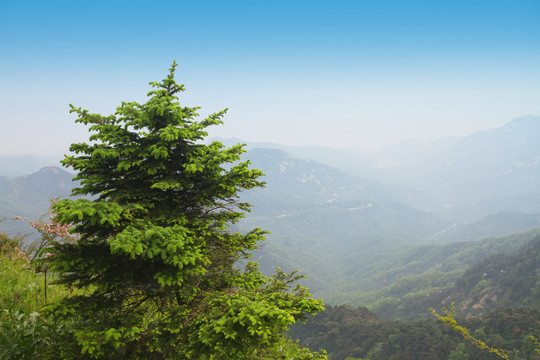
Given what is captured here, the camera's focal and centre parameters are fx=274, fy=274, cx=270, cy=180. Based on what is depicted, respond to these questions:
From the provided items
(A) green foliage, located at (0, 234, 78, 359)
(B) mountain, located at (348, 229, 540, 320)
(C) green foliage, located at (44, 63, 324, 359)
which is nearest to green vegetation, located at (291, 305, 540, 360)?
(B) mountain, located at (348, 229, 540, 320)

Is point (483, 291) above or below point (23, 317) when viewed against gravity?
below

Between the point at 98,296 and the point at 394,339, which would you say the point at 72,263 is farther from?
the point at 394,339

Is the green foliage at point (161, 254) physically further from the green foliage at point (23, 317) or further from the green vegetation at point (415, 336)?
the green vegetation at point (415, 336)

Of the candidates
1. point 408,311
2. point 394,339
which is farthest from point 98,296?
point 408,311

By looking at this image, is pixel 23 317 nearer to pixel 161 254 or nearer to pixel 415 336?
pixel 161 254

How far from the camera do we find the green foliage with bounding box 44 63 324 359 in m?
4.23

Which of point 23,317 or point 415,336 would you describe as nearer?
point 23,317

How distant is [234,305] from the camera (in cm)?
459

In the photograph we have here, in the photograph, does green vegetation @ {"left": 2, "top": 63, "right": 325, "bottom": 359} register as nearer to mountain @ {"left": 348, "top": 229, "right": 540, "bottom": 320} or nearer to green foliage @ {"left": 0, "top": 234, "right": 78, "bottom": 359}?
green foliage @ {"left": 0, "top": 234, "right": 78, "bottom": 359}

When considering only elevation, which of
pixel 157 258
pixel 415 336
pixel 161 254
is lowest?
pixel 415 336

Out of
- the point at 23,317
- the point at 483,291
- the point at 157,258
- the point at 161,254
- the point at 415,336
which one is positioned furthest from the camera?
the point at 483,291

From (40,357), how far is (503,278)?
600ft

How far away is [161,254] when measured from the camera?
13.3ft

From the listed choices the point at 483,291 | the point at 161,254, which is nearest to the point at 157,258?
the point at 161,254
